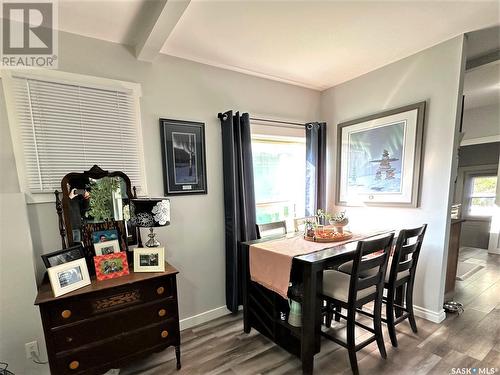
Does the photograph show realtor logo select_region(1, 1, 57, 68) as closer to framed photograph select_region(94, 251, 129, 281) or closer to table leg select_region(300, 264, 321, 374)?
framed photograph select_region(94, 251, 129, 281)

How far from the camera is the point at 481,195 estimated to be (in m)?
4.75

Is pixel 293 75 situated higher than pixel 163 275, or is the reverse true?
pixel 293 75

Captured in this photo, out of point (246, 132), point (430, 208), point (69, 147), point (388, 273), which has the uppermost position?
point (246, 132)

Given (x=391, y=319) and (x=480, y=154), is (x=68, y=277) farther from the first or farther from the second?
(x=480, y=154)

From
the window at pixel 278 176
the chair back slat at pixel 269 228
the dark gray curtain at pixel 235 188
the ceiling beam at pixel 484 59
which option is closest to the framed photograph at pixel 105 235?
the dark gray curtain at pixel 235 188

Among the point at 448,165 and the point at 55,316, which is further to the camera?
the point at 448,165

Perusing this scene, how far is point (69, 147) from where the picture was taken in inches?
67.6

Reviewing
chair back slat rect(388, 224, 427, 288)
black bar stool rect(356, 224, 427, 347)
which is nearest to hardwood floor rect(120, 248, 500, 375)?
black bar stool rect(356, 224, 427, 347)

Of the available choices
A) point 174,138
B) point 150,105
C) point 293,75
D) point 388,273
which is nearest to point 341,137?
point 293,75

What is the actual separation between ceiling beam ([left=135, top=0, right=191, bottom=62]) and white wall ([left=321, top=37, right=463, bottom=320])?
2136mm

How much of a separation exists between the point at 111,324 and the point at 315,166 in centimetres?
253

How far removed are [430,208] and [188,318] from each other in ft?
8.28

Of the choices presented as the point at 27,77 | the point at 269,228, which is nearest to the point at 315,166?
the point at 269,228

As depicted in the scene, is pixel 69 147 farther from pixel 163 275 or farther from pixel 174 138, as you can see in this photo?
pixel 163 275
